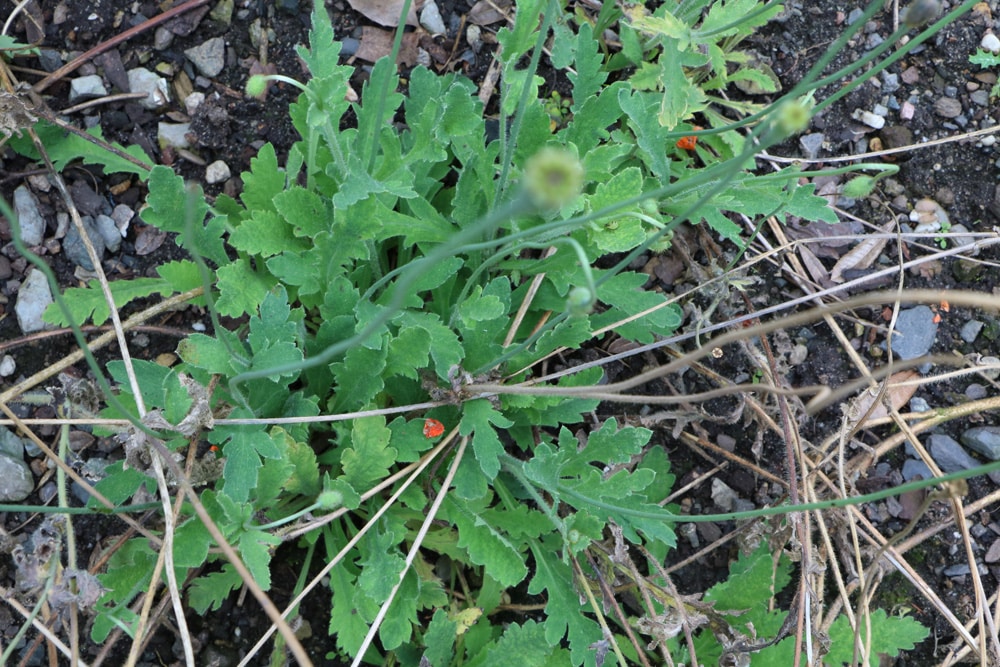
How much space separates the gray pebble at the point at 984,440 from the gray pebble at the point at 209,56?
2.88m

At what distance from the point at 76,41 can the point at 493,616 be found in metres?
2.36

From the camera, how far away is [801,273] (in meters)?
2.91

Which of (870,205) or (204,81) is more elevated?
(204,81)

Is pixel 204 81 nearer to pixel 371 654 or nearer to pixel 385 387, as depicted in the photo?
pixel 385 387

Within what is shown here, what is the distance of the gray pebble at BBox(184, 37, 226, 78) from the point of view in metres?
2.80

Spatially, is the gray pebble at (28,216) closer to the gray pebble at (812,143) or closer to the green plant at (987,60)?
the gray pebble at (812,143)

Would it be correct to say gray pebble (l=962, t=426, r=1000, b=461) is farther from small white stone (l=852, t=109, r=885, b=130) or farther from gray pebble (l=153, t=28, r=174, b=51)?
gray pebble (l=153, t=28, r=174, b=51)

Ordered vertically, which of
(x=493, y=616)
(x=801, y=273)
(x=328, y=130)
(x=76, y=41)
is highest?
(x=76, y=41)

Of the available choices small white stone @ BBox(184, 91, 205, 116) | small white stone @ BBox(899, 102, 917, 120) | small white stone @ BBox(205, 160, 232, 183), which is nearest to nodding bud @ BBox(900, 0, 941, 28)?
small white stone @ BBox(899, 102, 917, 120)

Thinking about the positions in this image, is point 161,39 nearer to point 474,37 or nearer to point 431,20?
point 431,20

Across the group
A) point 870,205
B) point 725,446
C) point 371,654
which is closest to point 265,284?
point 371,654

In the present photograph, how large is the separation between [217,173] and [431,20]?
3.07ft

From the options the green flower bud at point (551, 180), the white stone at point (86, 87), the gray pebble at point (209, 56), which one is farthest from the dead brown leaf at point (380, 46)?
the green flower bud at point (551, 180)

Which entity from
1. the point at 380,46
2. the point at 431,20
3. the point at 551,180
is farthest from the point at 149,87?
the point at 551,180
